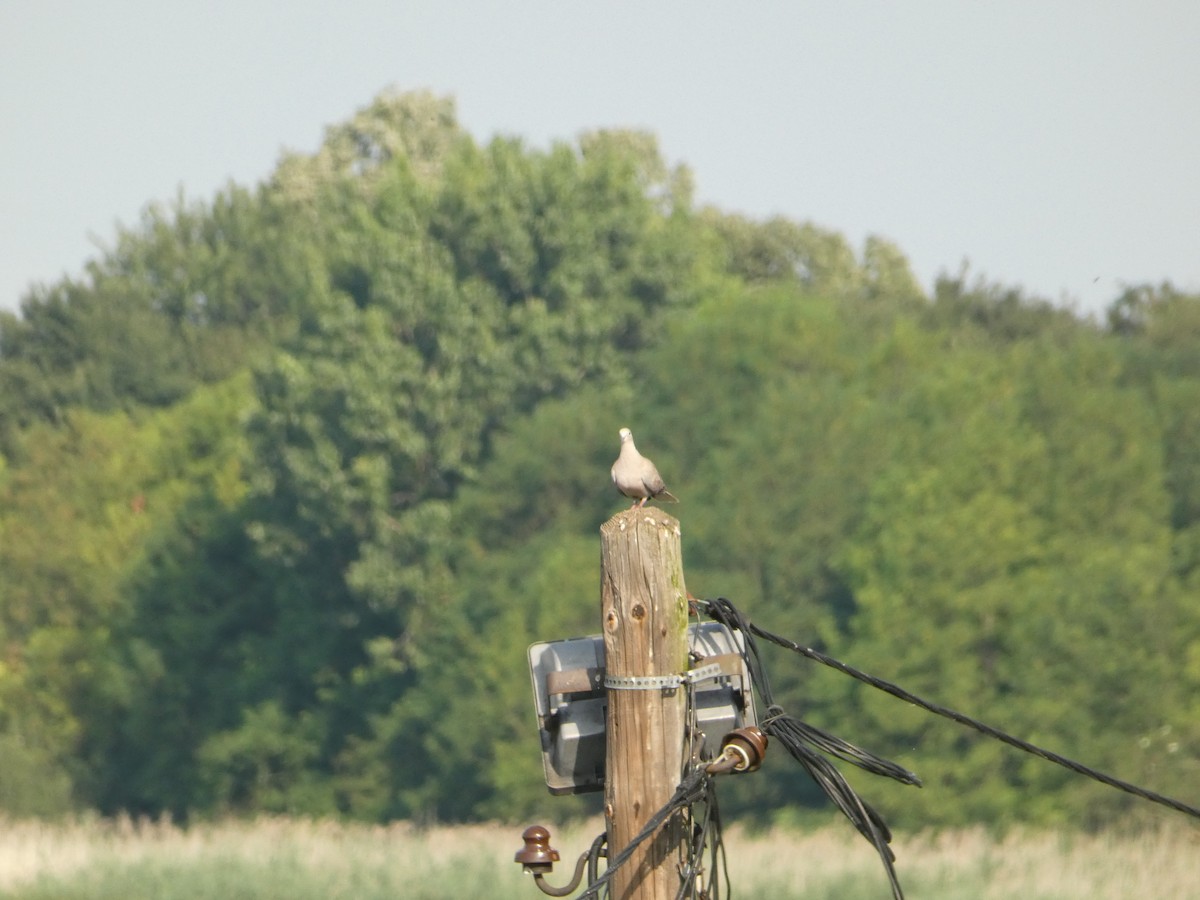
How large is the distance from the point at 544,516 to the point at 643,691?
41739mm

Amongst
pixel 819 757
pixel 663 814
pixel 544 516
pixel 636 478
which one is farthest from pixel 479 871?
pixel 544 516

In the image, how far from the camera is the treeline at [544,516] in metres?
38.2

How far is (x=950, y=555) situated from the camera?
129ft

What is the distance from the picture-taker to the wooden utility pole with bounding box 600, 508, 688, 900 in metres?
6.17

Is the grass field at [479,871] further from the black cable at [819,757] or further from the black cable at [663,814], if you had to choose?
the black cable at [663,814]

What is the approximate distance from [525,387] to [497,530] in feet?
13.9

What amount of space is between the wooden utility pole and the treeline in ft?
99.9

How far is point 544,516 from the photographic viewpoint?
4791cm

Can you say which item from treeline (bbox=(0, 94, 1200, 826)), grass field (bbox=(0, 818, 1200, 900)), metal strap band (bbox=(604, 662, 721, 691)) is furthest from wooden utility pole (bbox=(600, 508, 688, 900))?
treeline (bbox=(0, 94, 1200, 826))

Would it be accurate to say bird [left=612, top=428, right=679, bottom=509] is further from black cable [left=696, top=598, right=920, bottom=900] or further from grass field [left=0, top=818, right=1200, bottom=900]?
grass field [left=0, top=818, right=1200, bottom=900]

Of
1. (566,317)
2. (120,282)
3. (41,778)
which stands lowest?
(41,778)

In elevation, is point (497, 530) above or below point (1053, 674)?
above

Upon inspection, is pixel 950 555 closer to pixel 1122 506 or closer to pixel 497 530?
pixel 1122 506

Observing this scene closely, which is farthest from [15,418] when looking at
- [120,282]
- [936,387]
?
[936,387]
